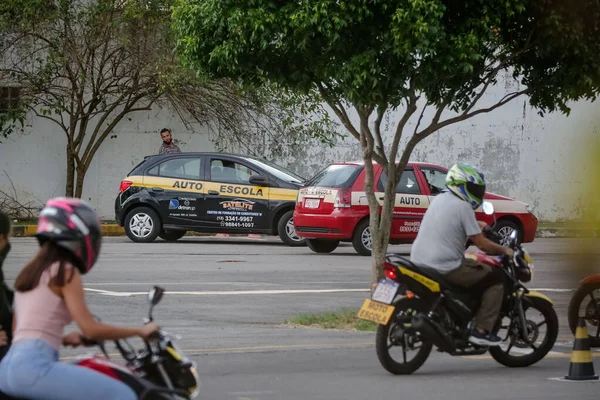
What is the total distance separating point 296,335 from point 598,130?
7483mm

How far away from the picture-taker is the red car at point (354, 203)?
19.3 meters

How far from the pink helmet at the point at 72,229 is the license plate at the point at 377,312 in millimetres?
4162

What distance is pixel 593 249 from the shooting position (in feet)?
10.9

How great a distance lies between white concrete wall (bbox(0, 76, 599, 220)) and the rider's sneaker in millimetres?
17447

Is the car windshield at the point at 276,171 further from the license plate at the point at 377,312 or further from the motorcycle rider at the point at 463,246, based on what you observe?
the license plate at the point at 377,312

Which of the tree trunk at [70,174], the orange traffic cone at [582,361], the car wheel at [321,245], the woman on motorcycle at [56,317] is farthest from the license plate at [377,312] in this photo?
the tree trunk at [70,174]

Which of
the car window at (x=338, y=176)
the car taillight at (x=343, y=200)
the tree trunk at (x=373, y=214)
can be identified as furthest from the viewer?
the car window at (x=338, y=176)

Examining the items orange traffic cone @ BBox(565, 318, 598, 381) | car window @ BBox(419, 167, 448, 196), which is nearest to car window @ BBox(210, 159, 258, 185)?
car window @ BBox(419, 167, 448, 196)

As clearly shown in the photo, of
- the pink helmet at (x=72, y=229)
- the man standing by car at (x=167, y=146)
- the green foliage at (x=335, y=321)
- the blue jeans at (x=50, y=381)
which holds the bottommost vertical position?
the green foliage at (x=335, y=321)

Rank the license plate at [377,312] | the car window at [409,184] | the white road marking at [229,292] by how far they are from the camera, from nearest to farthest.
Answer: the license plate at [377,312] < the white road marking at [229,292] < the car window at [409,184]

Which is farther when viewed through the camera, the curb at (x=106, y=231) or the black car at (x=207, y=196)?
the curb at (x=106, y=231)

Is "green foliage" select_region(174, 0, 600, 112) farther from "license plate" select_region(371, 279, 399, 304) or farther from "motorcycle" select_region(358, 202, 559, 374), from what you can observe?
"license plate" select_region(371, 279, 399, 304)

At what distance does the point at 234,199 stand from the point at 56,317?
697 inches

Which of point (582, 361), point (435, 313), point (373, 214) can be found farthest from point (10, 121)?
point (582, 361)
